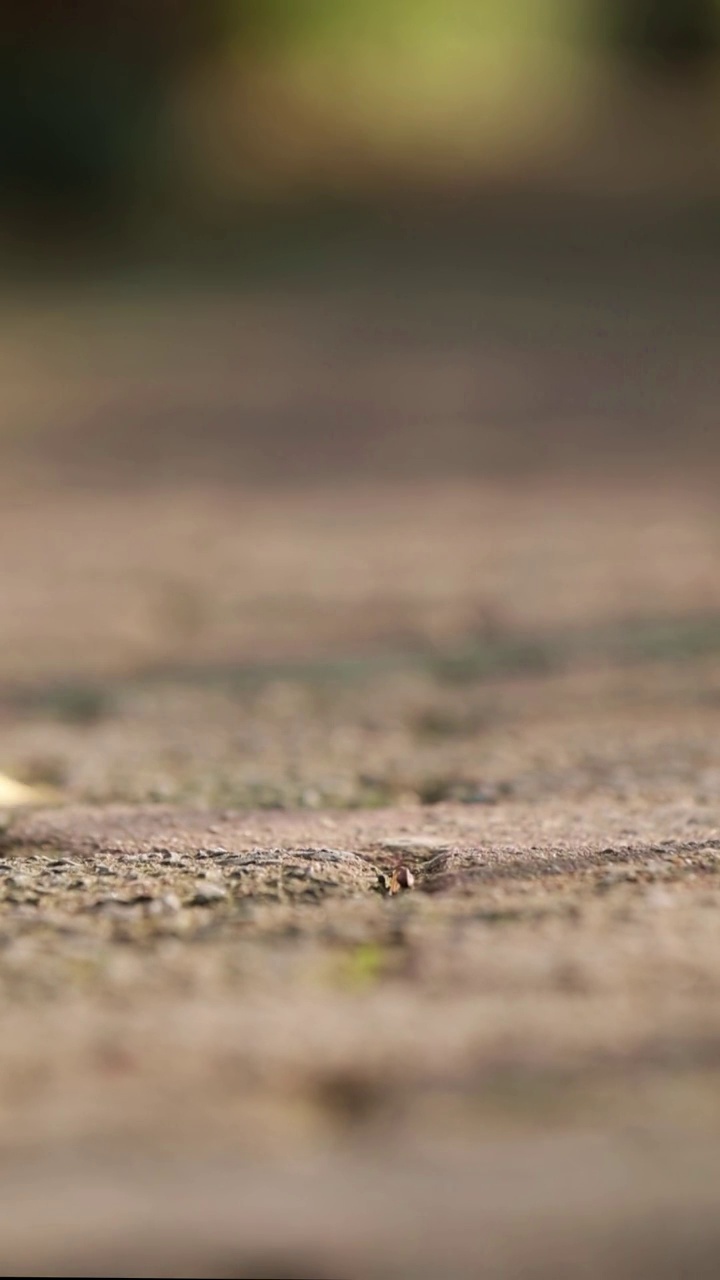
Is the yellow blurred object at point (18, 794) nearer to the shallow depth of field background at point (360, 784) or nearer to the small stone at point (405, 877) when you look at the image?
the shallow depth of field background at point (360, 784)

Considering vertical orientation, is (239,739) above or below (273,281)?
below

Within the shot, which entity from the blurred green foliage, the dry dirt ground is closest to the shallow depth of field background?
the dry dirt ground

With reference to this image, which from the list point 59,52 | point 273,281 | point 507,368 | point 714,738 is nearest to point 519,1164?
point 714,738

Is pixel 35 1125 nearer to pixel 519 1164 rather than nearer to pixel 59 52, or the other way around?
pixel 519 1164

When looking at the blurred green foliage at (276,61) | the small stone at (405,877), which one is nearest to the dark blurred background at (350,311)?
the blurred green foliage at (276,61)

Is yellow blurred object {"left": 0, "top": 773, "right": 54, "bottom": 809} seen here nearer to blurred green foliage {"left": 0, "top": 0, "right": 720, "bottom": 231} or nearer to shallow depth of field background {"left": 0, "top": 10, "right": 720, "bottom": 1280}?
shallow depth of field background {"left": 0, "top": 10, "right": 720, "bottom": 1280}

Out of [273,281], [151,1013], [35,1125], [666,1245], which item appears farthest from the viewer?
[273,281]

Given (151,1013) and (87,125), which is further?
(87,125)

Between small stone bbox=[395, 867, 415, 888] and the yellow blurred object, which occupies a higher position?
the yellow blurred object

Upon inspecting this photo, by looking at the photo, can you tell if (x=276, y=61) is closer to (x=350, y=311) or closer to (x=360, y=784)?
(x=350, y=311)
